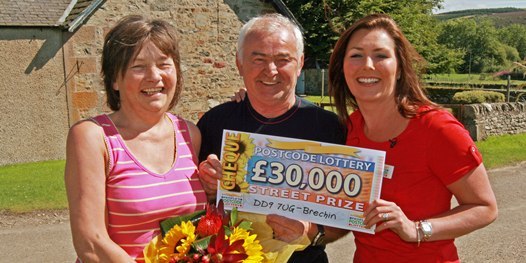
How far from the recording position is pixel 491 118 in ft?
45.9

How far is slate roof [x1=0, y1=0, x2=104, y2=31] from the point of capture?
11.2 meters

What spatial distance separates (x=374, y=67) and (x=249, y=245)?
114 centimetres

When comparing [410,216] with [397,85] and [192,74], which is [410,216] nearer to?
[397,85]

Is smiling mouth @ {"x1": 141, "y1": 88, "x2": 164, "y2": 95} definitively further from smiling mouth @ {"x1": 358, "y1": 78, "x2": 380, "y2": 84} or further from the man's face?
smiling mouth @ {"x1": 358, "y1": 78, "x2": 380, "y2": 84}

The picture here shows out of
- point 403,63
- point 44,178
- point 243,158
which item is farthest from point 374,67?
point 44,178

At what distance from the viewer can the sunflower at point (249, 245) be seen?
2.38 m

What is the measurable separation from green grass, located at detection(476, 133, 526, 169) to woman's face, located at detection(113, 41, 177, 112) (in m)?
9.36

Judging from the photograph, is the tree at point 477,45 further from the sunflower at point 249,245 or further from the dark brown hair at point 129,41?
the sunflower at point 249,245

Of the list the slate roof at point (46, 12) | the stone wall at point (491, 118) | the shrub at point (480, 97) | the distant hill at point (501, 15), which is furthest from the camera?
the distant hill at point (501, 15)

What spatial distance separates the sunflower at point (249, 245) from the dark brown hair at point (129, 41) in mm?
1049

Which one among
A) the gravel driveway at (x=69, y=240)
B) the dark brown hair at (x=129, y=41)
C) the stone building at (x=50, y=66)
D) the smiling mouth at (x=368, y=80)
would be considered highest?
the dark brown hair at (x=129, y=41)

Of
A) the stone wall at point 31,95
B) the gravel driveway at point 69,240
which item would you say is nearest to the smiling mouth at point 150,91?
the gravel driveway at point 69,240

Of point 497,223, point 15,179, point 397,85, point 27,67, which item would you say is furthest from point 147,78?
point 27,67

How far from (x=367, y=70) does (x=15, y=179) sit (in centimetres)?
879
